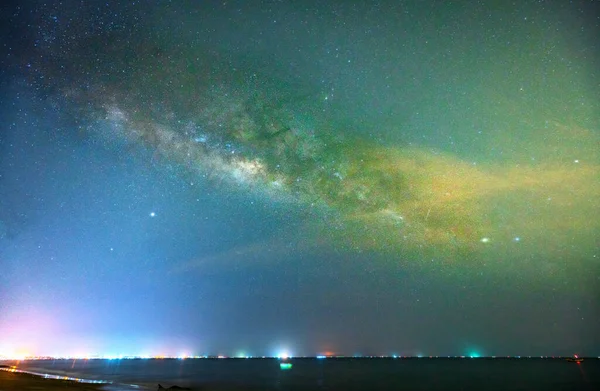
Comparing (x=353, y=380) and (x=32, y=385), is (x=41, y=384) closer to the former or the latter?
(x=32, y=385)

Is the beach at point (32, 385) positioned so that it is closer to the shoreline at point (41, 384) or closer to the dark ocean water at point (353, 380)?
the shoreline at point (41, 384)

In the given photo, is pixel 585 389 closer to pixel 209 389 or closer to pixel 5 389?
pixel 209 389

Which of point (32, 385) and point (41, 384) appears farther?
point (41, 384)

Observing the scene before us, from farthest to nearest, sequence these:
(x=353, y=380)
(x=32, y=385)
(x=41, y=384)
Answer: (x=353, y=380)
(x=41, y=384)
(x=32, y=385)

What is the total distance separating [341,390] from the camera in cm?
6088

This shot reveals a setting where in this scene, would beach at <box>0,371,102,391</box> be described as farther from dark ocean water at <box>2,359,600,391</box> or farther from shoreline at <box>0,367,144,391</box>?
dark ocean water at <box>2,359,600,391</box>

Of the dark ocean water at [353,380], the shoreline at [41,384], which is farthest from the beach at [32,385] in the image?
the dark ocean water at [353,380]

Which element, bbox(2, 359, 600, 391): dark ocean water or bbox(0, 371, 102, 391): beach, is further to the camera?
bbox(2, 359, 600, 391): dark ocean water

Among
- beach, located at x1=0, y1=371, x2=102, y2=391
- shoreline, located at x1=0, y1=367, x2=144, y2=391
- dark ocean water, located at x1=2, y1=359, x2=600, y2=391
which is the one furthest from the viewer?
dark ocean water, located at x1=2, y1=359, x2=600, y2=391

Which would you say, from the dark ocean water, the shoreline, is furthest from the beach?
the dark ocean water

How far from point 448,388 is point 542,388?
682 inches

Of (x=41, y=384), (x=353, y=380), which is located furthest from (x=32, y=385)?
(x=353, y=380)

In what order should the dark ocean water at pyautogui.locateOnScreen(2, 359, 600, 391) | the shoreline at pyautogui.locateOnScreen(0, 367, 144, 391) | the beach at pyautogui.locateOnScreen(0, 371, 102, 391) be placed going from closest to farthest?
the beach at pyautogui.locateOnScreen(0, 371, 102, 391) → the shoreline at pyautogui.locateOnScreen(0, 367, 144, 391) → the dark ocean water at pyautogui.locateOnScreen(2, 359, 600, 391)

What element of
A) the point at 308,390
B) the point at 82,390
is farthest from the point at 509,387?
the point at 82,390
